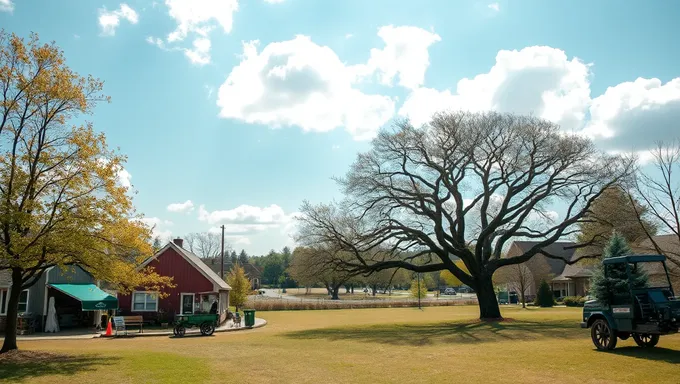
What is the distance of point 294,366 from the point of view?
14.4m

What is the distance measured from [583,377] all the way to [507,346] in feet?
22.5

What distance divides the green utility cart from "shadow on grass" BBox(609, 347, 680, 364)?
19358 mm

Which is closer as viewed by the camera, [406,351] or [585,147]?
[406,351]

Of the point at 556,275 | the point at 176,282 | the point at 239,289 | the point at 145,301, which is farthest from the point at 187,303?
the point at 556,275

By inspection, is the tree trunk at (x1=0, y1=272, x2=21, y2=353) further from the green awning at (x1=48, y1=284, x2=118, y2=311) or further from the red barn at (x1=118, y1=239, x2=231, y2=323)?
the red barn at (x1=118, y1=239, x2=231, y2=323)

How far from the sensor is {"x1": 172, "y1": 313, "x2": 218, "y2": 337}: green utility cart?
26688 millimetres

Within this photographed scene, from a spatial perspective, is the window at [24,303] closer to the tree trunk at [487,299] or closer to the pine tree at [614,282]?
the tree trunk at [487,299]

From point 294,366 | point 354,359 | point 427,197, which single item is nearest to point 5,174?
point 294,366

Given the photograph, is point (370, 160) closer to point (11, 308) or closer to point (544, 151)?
point (544, 151)

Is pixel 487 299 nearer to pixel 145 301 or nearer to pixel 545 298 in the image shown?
pixel 145 301

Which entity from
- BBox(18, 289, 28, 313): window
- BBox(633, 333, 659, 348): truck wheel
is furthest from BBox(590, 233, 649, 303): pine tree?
BBox(18, 289, 28, 313): window

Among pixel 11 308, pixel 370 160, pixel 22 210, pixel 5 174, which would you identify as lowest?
pixel 11 308

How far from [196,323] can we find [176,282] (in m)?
8.61

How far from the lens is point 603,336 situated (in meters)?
16.0
